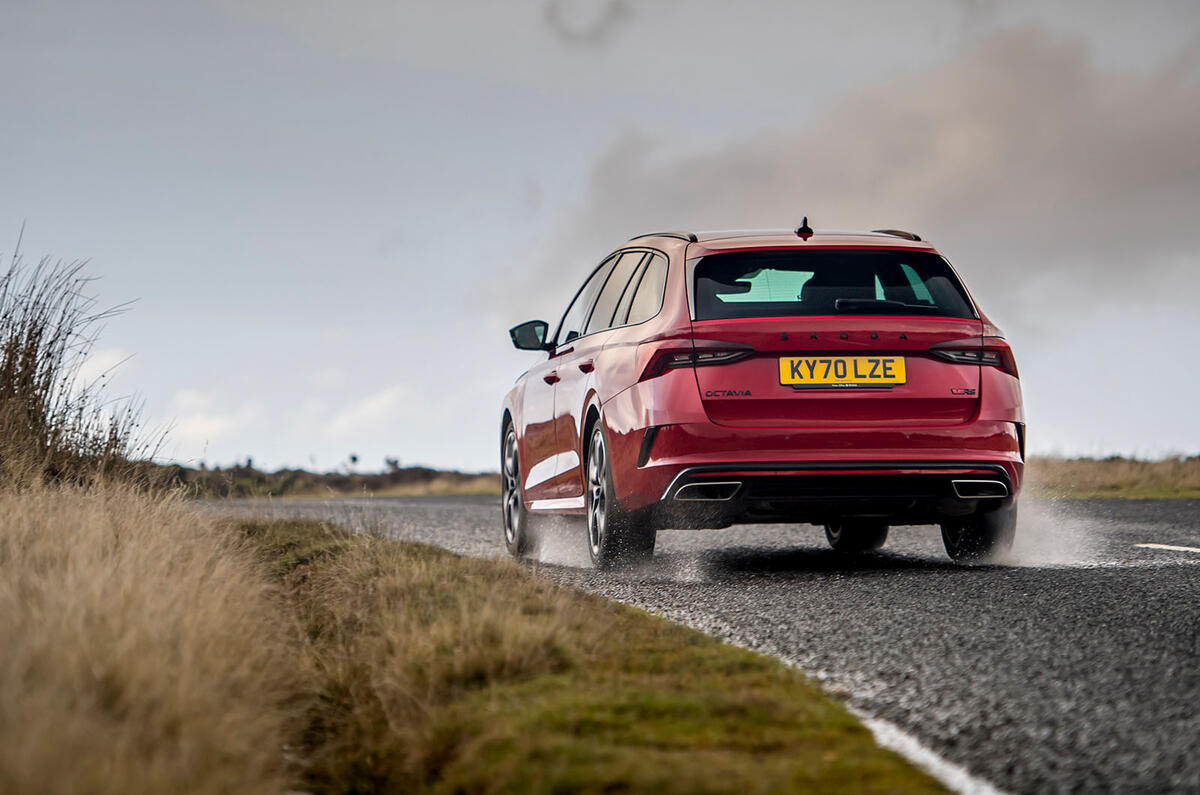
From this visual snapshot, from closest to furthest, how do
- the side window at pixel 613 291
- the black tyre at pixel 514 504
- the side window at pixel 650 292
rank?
the side window at pixel 650 292, the side window at pixel 613 291, the black tyre at pixel 514 504

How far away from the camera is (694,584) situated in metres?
6.93

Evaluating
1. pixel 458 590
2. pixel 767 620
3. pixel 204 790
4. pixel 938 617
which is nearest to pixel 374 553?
pixel 458 590

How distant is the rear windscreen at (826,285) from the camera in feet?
22.7

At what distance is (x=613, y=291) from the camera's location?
8.48 m

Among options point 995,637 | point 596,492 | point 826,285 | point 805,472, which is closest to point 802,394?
point 805,472

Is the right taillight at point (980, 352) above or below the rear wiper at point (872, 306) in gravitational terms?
below

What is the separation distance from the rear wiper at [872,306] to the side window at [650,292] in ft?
3.16

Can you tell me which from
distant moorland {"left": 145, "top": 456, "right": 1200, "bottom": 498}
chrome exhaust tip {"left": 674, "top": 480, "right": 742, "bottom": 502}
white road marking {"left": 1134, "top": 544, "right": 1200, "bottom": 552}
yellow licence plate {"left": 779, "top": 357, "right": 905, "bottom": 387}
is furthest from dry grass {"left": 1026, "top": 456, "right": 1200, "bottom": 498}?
chrome exhaust tip {"left": 674, "top": 480, "right": 742, "bottom": 502}

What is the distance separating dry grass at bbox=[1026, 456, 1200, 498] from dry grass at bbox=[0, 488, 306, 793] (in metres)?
16.1

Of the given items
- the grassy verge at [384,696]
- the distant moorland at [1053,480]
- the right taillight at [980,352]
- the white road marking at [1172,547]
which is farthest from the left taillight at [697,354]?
the distant moorland at [1053,480]

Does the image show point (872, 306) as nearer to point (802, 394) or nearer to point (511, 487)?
point (802, 394)

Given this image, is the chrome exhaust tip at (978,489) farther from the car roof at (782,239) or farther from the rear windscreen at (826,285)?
the car roof at (782,239)

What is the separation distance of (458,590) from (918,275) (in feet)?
11.1

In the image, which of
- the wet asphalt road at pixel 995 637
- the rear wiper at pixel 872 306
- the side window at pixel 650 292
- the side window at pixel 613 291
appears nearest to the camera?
the wet asphalt road at pixel 995 637
